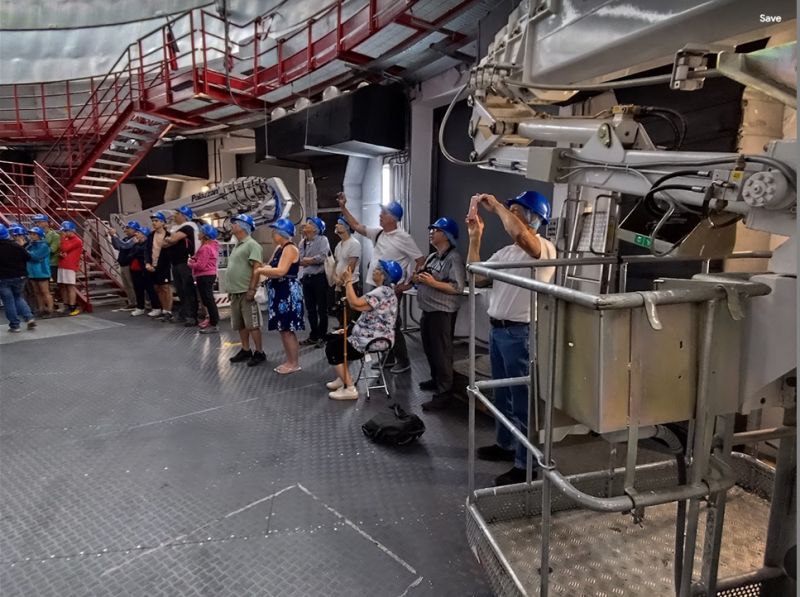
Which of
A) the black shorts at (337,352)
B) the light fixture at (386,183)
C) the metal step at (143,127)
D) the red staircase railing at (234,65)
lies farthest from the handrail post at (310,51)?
the metal step at (143,127)

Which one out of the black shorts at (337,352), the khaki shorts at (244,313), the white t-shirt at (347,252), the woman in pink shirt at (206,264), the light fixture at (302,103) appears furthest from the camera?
the light fixture at (302,103)

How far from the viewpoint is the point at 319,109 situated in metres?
7.56

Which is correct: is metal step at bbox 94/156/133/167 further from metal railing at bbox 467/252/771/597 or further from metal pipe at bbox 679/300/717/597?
metal pipe at bbox 679/300/717/597

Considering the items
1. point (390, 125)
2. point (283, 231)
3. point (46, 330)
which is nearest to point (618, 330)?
point (283, 231)

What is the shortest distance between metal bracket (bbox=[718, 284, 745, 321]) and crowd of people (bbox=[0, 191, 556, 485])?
160cm

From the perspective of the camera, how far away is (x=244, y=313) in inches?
228

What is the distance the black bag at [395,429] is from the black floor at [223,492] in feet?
0.29

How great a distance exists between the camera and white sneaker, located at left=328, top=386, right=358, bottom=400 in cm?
473

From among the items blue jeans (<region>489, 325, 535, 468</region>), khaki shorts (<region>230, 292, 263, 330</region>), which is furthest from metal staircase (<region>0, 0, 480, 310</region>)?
blue jeans (<region>489, 325, 535, 468</region>)

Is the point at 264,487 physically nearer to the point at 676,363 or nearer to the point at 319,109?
the point at 676,363

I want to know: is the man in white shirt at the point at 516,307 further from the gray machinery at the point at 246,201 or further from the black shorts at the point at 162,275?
the black shorts at the point at 162,275

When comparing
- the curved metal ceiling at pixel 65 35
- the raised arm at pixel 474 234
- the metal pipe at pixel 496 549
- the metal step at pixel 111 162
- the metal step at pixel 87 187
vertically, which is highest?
the curved metal ceiling at pixel 65 35

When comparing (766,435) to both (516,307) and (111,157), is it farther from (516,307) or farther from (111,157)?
(111,157)

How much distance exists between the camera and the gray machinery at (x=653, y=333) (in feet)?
4.35
